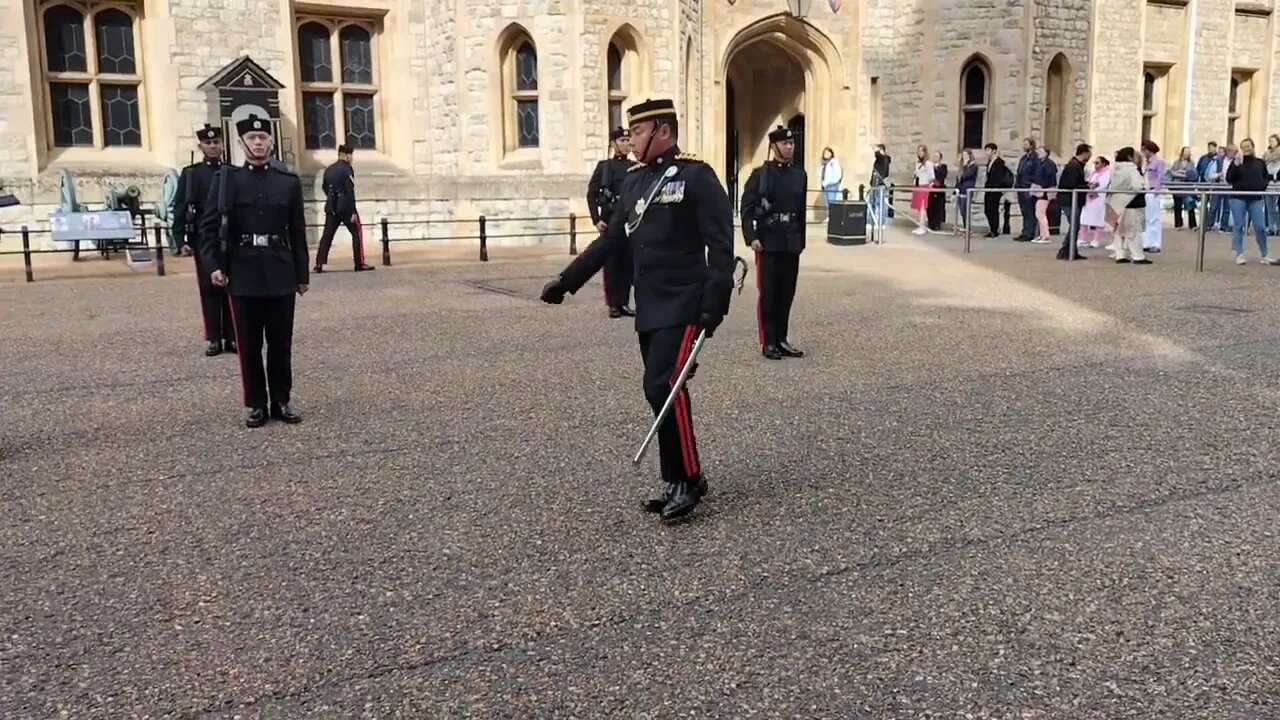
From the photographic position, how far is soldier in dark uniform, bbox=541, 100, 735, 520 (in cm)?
444

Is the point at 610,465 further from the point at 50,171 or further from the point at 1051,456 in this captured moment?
the point at 50,171

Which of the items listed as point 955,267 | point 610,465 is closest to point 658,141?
point 610,465

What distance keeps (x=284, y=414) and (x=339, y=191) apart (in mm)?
8696

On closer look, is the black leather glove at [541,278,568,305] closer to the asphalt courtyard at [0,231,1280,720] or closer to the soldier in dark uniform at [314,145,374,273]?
the asphalt courtyard at [0,231,1280,720]

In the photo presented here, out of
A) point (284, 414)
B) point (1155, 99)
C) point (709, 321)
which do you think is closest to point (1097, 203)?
point (1155, 99)

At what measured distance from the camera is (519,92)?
18.4 metres

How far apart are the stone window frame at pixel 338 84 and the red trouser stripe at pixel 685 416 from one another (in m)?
15.5

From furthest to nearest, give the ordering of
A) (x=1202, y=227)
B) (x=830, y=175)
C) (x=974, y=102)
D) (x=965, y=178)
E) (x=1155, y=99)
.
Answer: (x=1155, y=99)
(x=974, y=102)
(x=830, y=175)
(x=965, y=178)
(x=1202, y=227)

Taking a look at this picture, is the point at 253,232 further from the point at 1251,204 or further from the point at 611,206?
the point at 1251,204

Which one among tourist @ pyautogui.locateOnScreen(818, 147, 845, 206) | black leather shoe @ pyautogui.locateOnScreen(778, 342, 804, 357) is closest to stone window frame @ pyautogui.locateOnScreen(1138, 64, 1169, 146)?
tourist @ pyautogui.locateOnScreen(818, 147, 845, 206)

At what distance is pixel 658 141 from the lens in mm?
4480

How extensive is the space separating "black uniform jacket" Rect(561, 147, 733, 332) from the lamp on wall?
1888cm

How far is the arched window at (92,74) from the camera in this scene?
1736cm

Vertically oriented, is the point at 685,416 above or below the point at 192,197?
below
